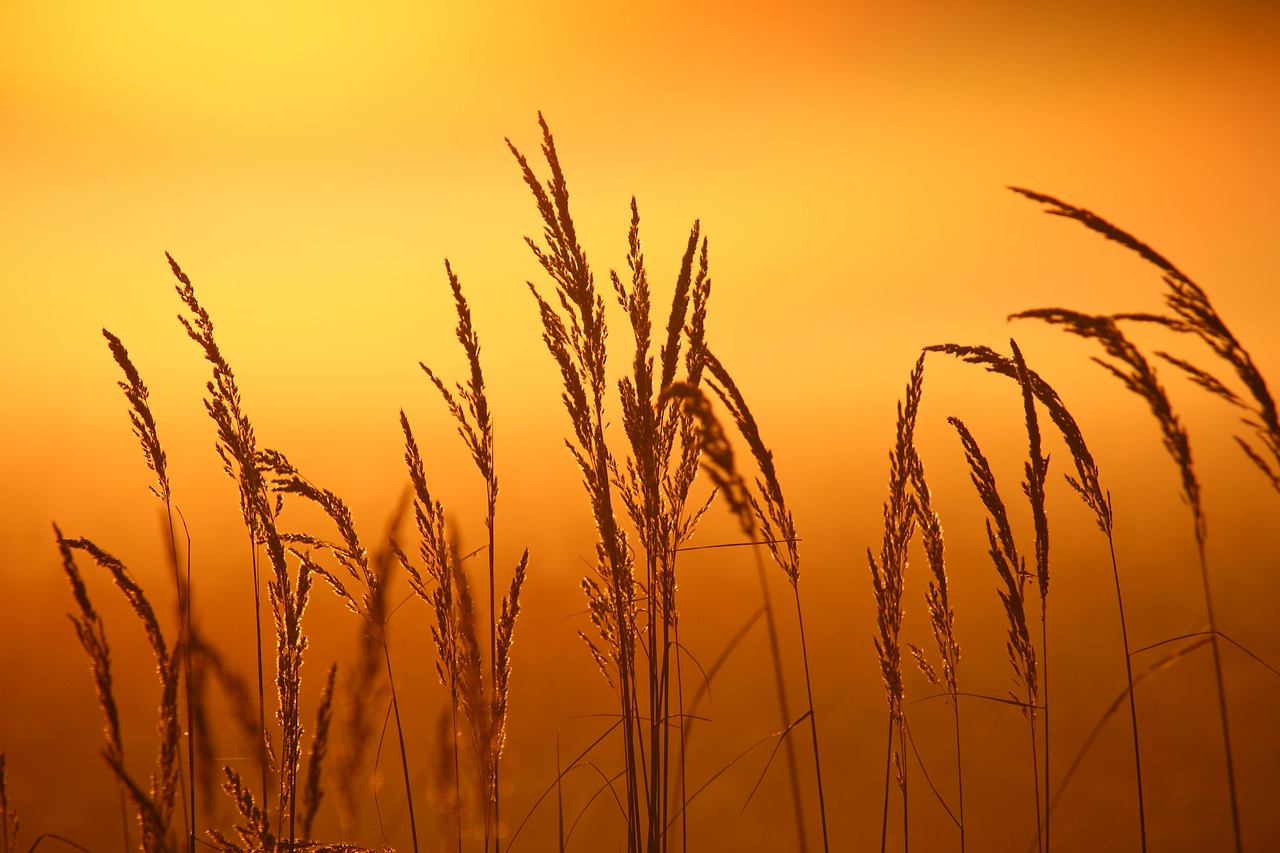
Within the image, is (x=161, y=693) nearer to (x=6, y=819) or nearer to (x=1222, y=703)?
(x=6, y=819)

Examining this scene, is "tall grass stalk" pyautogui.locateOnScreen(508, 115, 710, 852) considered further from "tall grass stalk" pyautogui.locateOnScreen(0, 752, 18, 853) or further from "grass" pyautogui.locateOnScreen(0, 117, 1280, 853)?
"tall grass stalk" pyautogui.locateOnScreen(0, 752, 18, 853)

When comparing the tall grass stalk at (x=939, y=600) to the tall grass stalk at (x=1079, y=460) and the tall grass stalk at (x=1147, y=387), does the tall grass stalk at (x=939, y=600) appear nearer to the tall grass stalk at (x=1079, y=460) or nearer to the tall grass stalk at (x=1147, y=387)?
the tall grass stalk at (x=1079, y=460)

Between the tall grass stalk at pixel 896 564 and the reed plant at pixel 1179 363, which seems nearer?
the reed plant at pixel 1179 363

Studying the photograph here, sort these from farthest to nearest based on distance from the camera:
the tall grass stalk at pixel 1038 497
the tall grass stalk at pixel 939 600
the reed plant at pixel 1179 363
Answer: the tall grass stalk at pixel 939 600
the tall grass stalk at pixel 1038 497
the reed plant at pixel 1179 363

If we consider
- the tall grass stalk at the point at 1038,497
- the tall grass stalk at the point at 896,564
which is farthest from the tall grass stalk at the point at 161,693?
the tall grass stalk at the point at 1038,497

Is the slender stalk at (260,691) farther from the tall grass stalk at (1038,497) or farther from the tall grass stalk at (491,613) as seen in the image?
the tall grass stalk at (1038,497)

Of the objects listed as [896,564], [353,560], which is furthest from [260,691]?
[896,564]

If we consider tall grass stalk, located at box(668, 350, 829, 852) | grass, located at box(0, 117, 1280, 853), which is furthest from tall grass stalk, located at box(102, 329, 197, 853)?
tall grass stalk, located at box(668, 350, 829, 852)

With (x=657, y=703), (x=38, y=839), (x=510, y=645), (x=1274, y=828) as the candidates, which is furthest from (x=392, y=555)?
(x=1274, y=828)

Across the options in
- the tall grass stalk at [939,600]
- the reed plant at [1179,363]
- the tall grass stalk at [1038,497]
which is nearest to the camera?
the reed plant at [1179,363]

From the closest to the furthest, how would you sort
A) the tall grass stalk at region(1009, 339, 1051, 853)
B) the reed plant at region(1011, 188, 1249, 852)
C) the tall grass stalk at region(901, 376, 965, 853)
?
the reed plant at region(1011, 188, 1249, 852) < the tall grass stalk at region(1009, 339, 1051, 853) < the tall grass stalk at region(901, 376, 965, 853)

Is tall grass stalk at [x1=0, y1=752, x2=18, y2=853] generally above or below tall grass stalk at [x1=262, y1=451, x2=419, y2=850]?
below

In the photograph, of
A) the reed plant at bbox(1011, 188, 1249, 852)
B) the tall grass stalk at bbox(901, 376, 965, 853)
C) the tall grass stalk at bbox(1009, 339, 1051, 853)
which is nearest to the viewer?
the reed plant at bbox(1011, 188, 1249, 852)

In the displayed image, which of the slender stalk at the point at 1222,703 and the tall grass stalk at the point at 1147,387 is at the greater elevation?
the tall grass stalk at the point at 1147,387
